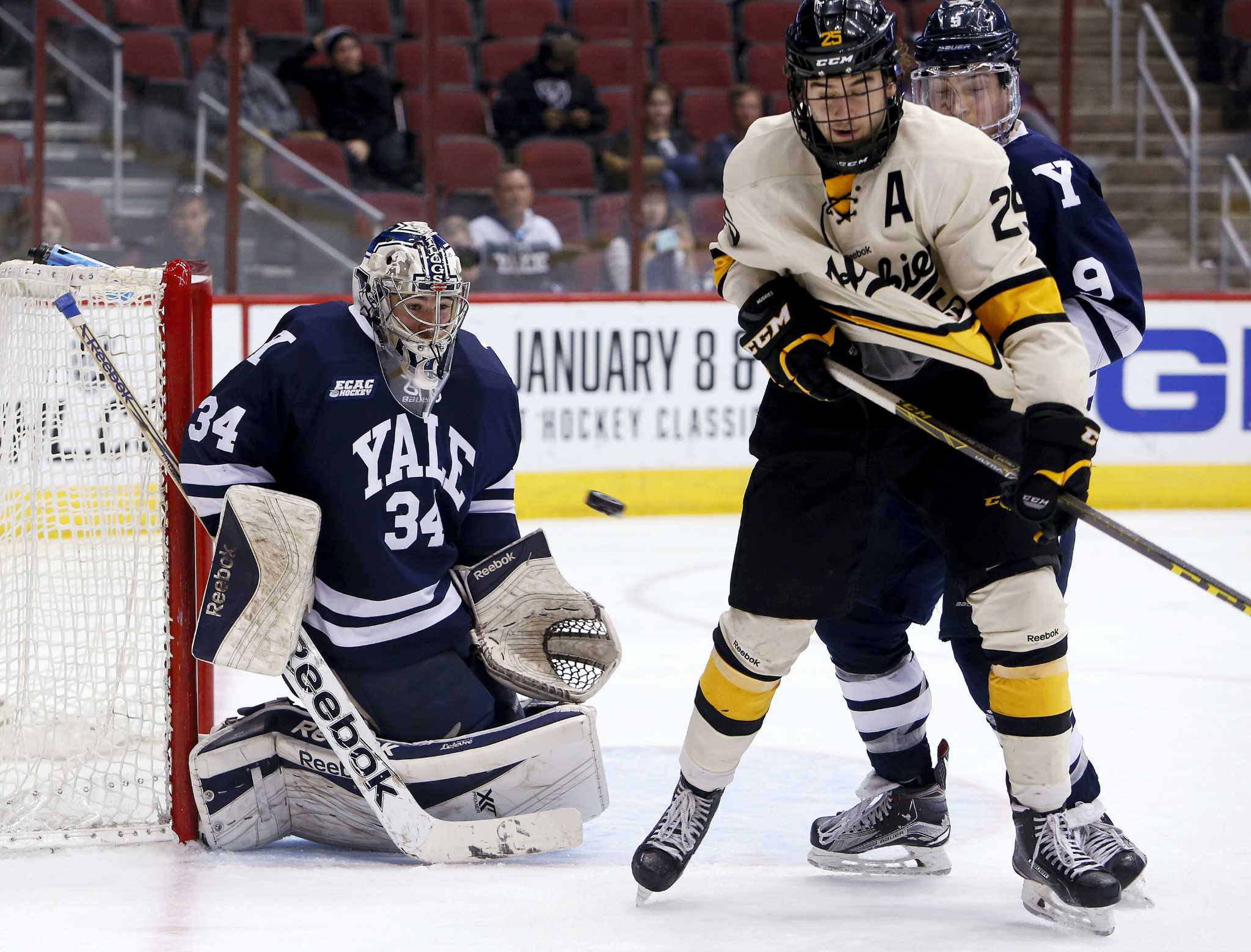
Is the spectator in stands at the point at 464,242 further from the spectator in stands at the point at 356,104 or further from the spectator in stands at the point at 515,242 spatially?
the spectator in stands at the point at 356,104

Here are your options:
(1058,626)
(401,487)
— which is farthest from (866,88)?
(401,487)

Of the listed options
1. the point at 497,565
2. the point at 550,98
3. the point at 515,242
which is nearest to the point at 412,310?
the point at 497,565

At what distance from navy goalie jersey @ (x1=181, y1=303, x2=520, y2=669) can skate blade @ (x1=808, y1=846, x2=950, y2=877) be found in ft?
2.03

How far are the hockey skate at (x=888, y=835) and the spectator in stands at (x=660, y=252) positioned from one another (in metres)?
3.92

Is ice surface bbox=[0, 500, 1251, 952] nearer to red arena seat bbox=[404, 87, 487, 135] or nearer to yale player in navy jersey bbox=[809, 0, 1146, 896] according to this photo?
yale player in navy jersey bbox=[809, 0, 1146, 896]

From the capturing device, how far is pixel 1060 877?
6.68ft

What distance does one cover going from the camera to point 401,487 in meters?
2.38

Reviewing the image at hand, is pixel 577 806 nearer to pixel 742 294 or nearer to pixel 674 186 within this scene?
pixel 742 294

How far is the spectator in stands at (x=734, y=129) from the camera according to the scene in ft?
21.0

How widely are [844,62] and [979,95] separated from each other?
0.39 metres

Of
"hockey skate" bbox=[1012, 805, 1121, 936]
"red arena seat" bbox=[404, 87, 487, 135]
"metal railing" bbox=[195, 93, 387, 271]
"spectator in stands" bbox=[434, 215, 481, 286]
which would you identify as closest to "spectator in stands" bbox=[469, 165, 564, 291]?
"spectator in stands" bbox=[434, 215, 481, 286]

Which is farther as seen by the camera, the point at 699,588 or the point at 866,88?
the point at 699,588

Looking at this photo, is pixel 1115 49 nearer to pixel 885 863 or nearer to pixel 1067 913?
pixel 885 863

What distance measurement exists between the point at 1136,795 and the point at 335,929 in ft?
4.45
